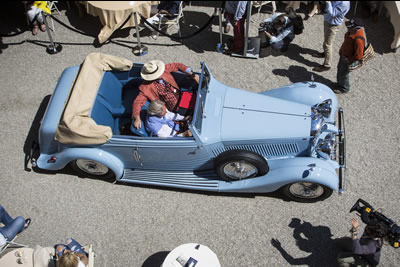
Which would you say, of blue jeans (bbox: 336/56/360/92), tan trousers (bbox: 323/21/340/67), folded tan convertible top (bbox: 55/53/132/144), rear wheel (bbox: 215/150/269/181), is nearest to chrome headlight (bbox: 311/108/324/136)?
rear wheel (bbox: 215/150/269/181)

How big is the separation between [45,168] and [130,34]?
12.7 ft

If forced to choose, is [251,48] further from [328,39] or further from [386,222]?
[386,222]

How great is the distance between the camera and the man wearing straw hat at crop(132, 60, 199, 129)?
5.71 m

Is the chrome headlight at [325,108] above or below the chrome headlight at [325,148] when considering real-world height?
above

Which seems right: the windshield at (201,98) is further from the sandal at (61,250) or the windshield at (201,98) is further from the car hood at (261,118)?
the sandal at (61,250)

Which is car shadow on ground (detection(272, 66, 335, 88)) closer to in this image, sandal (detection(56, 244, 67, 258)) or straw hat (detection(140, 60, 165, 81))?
straw hat (detection(140, 60, 165, 81))

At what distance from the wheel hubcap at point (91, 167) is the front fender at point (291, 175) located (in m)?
1.94

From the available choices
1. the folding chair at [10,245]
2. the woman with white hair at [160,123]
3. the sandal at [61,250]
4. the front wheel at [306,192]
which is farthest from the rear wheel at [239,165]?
the folding chair at [10,245]

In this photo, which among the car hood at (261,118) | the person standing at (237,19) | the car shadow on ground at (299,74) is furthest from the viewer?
the car shadow on ground at (299,74)

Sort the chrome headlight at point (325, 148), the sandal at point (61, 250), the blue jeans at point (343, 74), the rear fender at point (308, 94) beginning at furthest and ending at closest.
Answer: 1. the blue jeans at point (343, 74)
2. the rear fender at point (308, 94)
3. the chrome headlight at point (325, 148)
4. the sandal at point (61, 250)

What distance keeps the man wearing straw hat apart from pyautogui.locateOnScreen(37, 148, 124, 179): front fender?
0.63m

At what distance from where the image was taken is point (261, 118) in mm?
5523

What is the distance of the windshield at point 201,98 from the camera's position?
5.18 metres

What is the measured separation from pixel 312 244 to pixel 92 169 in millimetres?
3500
